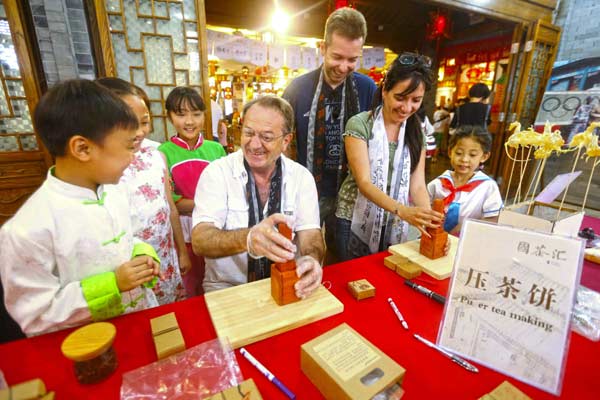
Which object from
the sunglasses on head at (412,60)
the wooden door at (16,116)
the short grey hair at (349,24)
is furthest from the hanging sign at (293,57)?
the sunglasses on head at (412,60)

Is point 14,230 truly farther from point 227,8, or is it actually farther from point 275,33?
point 275,33

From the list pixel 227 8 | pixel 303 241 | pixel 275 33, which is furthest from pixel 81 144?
pixel 275 33

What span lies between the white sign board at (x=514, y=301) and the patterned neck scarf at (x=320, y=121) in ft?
5.71

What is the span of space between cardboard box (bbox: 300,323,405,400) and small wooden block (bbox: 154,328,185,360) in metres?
0.38

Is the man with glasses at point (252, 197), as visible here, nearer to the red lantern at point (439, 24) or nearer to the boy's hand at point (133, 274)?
the boy's hand at point (133, 274)

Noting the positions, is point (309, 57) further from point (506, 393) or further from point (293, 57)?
point (506, 393)

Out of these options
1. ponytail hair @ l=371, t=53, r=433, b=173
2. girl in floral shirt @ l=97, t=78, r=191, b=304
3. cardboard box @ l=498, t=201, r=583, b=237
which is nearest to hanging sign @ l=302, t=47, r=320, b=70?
ponytail hair @ l=371, t=53, r=433, b=173

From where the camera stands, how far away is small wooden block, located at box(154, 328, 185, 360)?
2.90 ft

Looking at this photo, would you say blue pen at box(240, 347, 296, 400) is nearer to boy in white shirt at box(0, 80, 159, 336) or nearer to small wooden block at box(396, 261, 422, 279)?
boy in white shirt at box(0, 80, 159, 336)

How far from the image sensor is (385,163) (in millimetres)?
2010

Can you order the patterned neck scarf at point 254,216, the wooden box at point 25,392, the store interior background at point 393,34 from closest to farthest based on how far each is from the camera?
the wooden box at point 25,392
the patterned neck scarf at point 254,216
the store interior background at point 393,34

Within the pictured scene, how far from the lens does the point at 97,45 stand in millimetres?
3221

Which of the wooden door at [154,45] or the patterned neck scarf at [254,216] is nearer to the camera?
the patterned neck scarf at [254,216]

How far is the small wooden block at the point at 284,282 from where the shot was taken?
3.61ft
